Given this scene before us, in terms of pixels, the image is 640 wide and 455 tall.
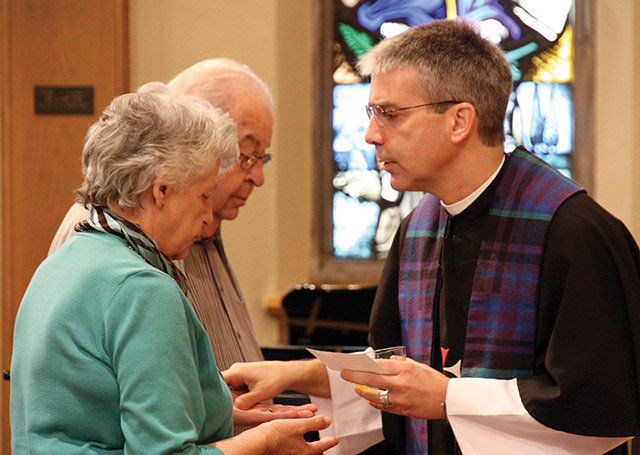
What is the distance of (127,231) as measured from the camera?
1.75m

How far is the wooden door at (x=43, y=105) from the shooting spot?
533cm

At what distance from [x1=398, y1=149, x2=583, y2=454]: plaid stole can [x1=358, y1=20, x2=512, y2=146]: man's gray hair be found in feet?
0.63

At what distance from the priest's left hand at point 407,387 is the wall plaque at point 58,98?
3864mm

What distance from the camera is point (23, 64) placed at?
5.38 metres

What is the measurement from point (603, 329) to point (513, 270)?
1.04 ft

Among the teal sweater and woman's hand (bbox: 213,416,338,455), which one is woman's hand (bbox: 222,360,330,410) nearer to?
woman's hand (bbox: 213,416,338,455)

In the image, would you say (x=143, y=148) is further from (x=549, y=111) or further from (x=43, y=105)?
(x=549, y=111)

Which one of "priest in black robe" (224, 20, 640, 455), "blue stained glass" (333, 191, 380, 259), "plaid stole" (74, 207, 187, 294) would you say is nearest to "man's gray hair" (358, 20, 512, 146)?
"priest in black robe" (224, 20, 640, 455)

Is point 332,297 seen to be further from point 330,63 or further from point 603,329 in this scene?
point 603,329

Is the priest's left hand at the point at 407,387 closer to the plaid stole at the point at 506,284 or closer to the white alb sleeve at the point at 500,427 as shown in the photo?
the white alb sleeve at the point at 500,427

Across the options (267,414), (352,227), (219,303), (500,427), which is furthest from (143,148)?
(352,227)

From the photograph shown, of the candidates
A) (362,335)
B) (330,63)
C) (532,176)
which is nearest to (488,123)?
(532,176)

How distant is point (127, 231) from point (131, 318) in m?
0.25

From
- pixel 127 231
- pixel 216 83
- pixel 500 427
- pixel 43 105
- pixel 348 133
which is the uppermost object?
pixel 43 105
